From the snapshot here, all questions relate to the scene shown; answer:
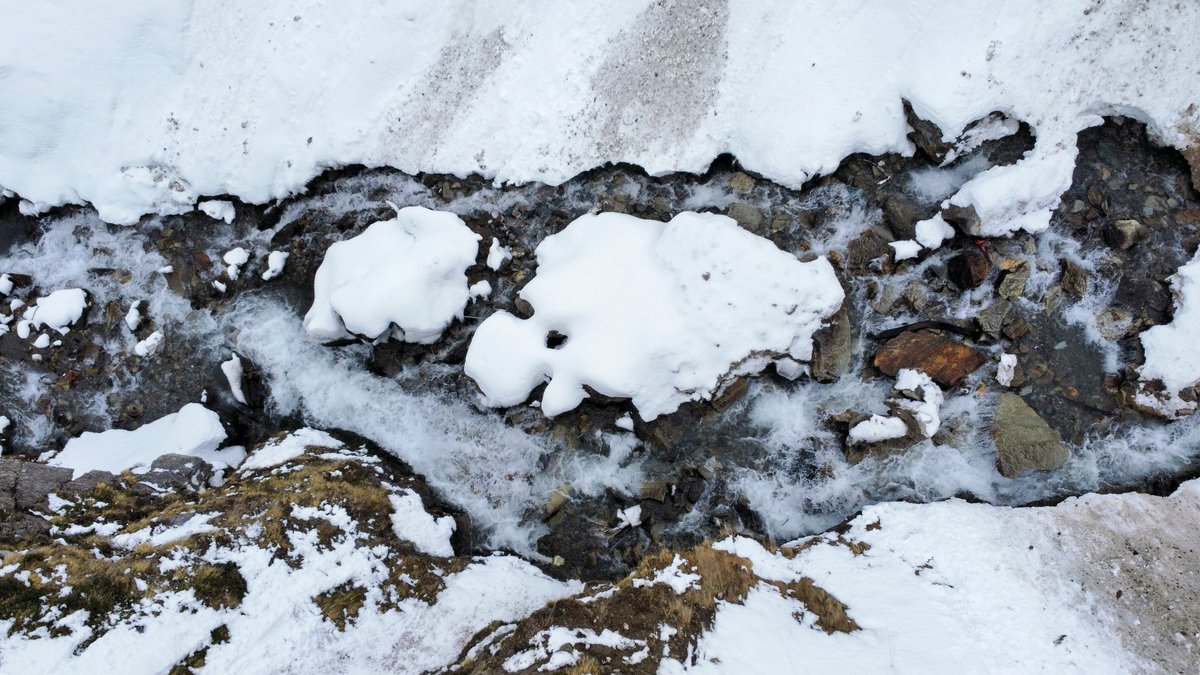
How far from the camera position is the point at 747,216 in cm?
941

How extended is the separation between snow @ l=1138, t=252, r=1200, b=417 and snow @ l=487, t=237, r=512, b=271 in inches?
361

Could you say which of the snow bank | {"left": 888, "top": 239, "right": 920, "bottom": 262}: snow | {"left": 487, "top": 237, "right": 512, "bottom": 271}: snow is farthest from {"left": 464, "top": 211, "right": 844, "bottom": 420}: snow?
the snow bank

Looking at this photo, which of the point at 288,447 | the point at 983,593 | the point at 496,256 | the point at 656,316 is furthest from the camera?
the point at 496,256

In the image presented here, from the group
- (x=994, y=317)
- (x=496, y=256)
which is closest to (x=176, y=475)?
(x=496, y=256)

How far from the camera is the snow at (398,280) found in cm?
909

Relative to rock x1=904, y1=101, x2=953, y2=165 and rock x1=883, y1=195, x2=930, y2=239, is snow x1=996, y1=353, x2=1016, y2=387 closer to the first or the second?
rock x1=883, y1=195, x2=930, y2=239

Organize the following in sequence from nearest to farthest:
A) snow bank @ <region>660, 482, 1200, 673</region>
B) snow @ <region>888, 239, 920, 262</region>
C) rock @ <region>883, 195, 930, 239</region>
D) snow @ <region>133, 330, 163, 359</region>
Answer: snow bank @ <region>660, 482, 1200, 673</region>, snow @ <region>888, 239, 920, 262</region>, rock @ <region>883, 195, 930, 239</region>, snow @ <region>133, 330, 163, 359</region>

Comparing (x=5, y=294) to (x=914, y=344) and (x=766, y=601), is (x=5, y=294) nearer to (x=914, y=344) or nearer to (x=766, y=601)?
(x=766, y=601)

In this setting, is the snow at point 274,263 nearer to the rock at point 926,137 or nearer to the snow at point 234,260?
the snow at point 234,260

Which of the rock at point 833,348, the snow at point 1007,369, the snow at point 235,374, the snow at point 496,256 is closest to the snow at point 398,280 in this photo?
the snow at point 496,256

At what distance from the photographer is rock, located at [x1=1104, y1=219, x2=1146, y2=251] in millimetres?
8984

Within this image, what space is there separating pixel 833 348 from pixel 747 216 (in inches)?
90.6

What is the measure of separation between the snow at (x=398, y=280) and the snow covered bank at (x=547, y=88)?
1070 millimetres

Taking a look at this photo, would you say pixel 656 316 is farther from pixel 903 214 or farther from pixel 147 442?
pixel 147 442
